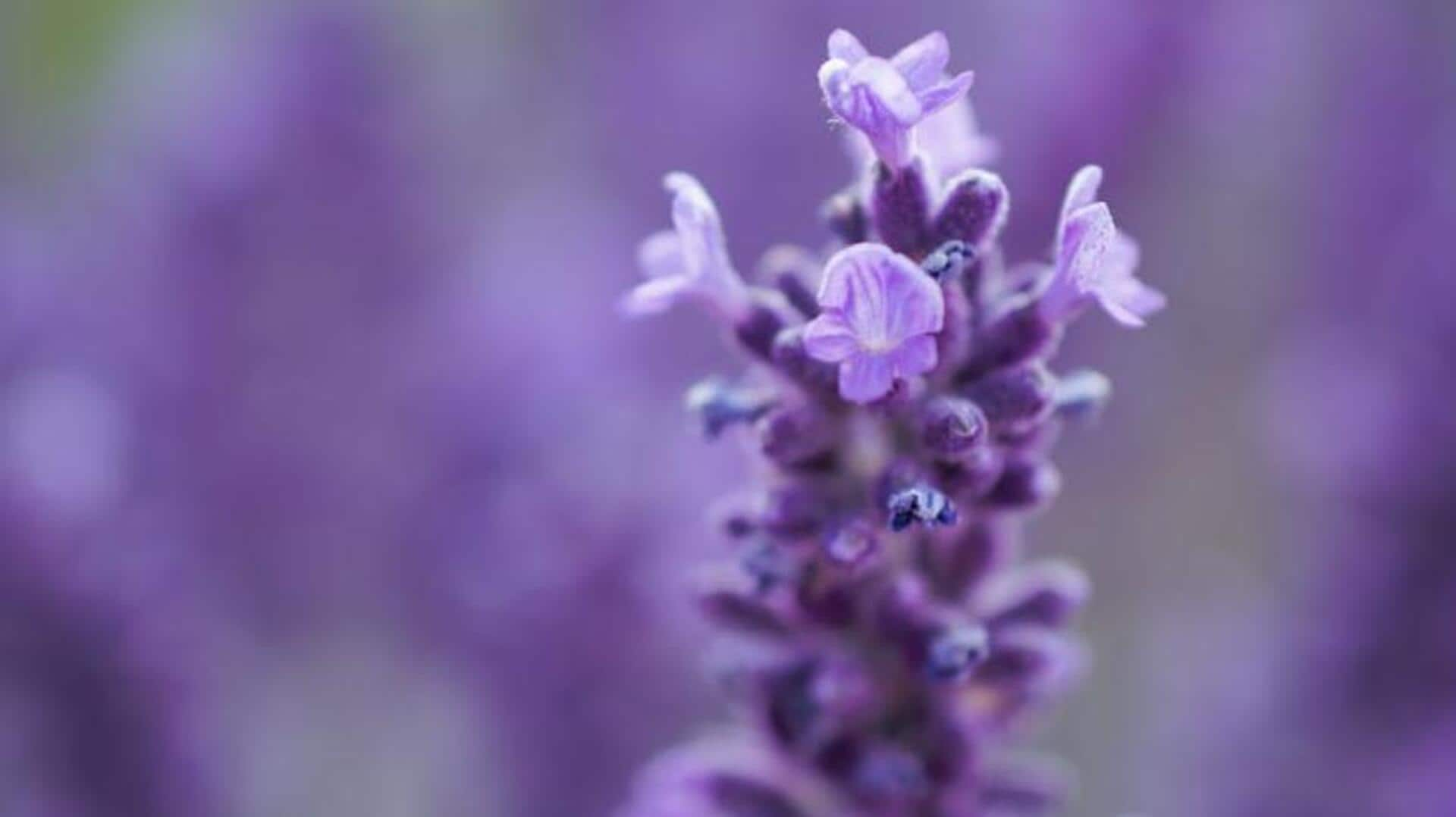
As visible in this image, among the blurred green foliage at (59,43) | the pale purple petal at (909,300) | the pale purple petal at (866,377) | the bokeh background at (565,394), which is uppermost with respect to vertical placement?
the blurred green foliage at (59,43)

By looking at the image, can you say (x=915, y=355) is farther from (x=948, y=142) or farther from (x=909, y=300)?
(x=948, y=142)

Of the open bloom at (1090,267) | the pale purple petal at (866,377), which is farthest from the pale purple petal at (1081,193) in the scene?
the pale purple petal at (866,377)

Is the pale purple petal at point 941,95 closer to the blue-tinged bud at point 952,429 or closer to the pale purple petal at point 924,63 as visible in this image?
the pale purple petal at point 924,63

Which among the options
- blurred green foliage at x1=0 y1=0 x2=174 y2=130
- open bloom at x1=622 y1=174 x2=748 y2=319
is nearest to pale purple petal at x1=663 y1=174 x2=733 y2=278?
open bloom at x1=622 y1=174 x2=748 y2=319

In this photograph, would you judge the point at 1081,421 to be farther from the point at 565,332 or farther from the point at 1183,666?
the point at 565,332

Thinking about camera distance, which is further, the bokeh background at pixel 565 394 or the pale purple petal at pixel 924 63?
the bokeh background at pixel 565 394

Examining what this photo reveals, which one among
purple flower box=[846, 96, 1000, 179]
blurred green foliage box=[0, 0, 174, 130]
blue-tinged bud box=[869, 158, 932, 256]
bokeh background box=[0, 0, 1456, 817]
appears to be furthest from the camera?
blurred green foliage box=[0, 0, 174, 130]

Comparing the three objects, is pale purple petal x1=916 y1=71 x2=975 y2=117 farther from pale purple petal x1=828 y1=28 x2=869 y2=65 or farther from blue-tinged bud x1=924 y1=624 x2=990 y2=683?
blue-tinged bud x1=924 y1=624 x2=990 y2=683

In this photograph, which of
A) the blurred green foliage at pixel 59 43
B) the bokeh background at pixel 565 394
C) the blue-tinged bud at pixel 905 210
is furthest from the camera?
the blurred green foliage at pixel 59 43
